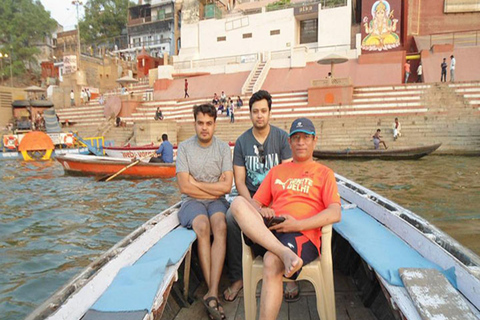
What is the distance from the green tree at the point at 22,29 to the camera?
137 feet

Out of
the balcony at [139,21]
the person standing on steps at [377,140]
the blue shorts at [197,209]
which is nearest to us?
the blue shorts at [197,209]

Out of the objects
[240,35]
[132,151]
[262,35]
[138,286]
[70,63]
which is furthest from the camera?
[70,63]

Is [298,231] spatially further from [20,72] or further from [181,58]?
[20,72]

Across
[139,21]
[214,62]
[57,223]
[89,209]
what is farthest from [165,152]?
[139,21]

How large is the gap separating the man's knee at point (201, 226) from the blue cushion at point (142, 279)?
12cm

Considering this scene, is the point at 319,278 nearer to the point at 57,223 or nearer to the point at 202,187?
the point at 202,187

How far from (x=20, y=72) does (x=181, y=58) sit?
25.8m

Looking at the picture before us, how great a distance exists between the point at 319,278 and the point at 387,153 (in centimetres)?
1110

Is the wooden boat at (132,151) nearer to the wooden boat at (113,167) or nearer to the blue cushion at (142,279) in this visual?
the wooden boat at (113,167)

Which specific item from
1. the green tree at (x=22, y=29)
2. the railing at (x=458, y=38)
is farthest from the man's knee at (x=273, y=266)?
the green tree at (x=22, y=29)

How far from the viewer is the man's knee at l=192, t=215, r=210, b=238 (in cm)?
279

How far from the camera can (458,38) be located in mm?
20219

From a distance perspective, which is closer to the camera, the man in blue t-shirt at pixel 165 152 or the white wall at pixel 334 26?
the man in blue t-shirt at pixel 165 152

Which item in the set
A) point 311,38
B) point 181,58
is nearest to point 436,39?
point 311,38
